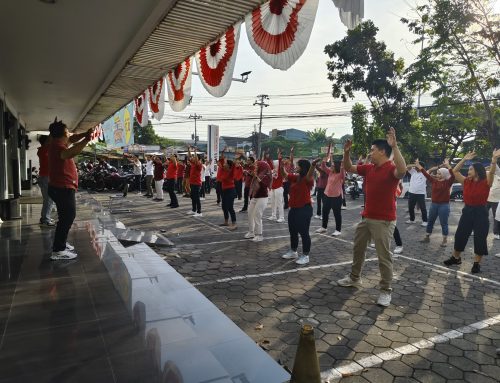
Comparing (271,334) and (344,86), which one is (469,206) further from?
(344,86)

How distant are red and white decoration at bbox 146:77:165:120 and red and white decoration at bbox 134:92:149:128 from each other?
54cm

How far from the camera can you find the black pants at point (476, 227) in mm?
5469

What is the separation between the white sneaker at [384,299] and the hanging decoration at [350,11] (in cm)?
295

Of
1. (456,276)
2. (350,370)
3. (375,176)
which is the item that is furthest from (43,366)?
(456,276)

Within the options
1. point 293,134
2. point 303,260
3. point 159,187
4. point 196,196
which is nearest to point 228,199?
point 196,196

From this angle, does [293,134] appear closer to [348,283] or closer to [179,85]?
[179,85]

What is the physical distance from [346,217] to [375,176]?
288 inches

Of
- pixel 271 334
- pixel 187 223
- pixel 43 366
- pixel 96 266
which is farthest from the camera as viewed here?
pixel 187 223

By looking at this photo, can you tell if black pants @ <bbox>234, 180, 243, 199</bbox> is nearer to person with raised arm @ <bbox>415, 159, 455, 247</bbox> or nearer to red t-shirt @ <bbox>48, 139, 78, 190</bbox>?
person with raised arm @ <bbox>415, 159, 455, 247</bbox>

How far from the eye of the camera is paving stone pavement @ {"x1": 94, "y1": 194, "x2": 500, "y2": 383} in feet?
9.38

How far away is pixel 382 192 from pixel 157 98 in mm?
5285

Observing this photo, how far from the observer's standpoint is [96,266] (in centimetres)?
453

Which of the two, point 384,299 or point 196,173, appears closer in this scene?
point 384,299

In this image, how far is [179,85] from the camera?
638 centimetres
